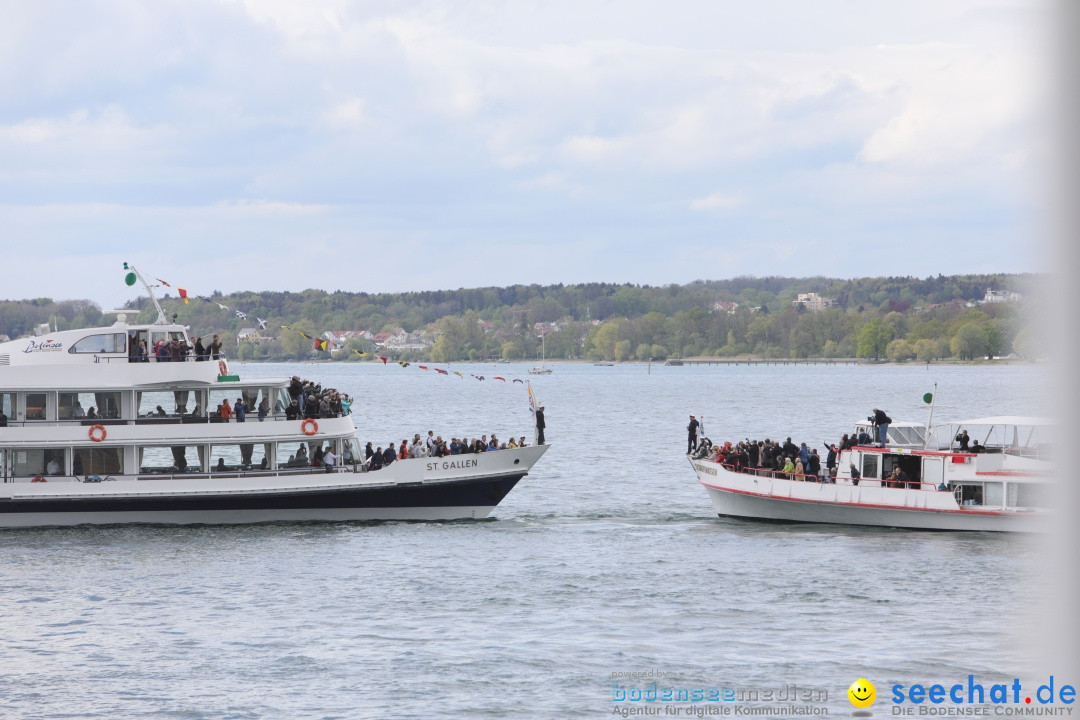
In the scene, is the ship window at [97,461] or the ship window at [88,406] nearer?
the ship window at [97,461]

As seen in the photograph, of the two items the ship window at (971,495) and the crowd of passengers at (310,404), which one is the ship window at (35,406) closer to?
the crowd of passengers at (310,404)

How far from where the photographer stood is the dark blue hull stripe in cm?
3538

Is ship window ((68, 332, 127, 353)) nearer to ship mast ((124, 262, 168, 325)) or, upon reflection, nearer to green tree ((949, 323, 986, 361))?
ship mast ((124, 262, 168, 325))

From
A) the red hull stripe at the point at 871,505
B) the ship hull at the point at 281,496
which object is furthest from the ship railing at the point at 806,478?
the ship hull at the point at 281,496

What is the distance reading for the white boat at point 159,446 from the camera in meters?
35.5

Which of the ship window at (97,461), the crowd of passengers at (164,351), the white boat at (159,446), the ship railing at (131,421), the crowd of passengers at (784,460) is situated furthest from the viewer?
the crowd of passengers at (784,460)

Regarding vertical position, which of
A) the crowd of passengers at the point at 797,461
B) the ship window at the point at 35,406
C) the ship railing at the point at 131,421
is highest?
the ship window at the point at 35,406

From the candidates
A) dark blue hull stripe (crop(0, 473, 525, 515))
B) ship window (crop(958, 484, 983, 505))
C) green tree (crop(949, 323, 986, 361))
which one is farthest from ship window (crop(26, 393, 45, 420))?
ship window (crop(958, 484, 983, 505))

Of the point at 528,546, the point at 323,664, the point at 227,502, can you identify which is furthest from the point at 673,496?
the point at 323,664

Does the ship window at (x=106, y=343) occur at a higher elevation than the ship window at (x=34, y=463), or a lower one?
higher

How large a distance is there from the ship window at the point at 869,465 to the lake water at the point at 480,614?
65.9 inches

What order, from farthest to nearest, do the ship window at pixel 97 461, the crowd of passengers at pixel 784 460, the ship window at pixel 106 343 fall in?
the crowd of passengers at pixel 784 460, the ship window at pixel 106 343, the ship window at pixel 97 461

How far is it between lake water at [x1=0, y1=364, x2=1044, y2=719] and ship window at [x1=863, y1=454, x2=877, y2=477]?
1674 millimetres

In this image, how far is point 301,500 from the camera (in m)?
36.4
